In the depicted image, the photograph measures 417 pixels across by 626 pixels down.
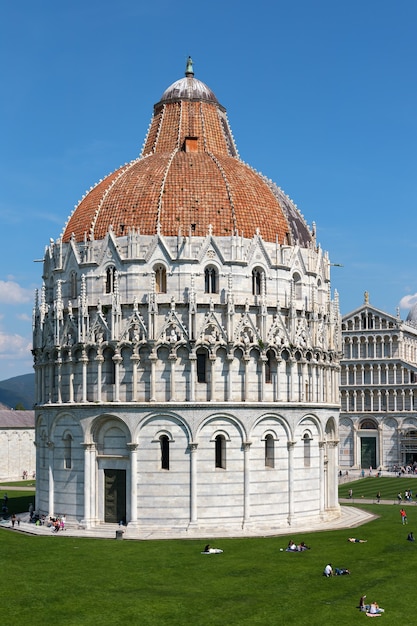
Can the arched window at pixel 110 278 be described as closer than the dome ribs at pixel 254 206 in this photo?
Yes

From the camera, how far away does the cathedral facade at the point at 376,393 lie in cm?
12525

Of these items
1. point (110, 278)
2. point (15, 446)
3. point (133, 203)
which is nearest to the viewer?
point (110, 278)

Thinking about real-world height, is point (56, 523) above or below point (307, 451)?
below

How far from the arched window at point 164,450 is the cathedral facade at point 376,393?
69.2 metres

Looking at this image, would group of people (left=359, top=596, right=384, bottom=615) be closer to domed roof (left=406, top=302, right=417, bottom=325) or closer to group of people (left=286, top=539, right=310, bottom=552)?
group of people (left=286, top=539, right=310, bottom=552)

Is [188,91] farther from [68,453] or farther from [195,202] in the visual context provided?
[68,453]

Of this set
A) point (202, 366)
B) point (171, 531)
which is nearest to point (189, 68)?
point (202, 366)

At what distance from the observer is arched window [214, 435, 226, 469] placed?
62.0 metres

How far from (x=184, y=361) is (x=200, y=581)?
19.4 metres

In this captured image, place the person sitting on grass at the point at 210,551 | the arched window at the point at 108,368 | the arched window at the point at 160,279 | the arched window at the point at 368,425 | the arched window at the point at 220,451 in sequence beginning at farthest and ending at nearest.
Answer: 1. the arched window at the point at 368,425
2. the arched window at the point at 160,279
3. the arched window at the point at 108,368
4. the arched window at the point at 220,451
5. the person sitting on grass at the point at 210,551

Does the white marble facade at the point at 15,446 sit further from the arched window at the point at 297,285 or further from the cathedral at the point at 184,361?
the arched window at the point at 297,285

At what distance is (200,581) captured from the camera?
45688mm

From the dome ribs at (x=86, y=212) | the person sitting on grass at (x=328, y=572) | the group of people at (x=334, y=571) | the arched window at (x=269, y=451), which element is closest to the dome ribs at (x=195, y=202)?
the dome ribs at (x=86, y=212)

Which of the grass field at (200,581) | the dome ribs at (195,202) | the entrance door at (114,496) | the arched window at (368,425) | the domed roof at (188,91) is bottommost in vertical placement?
the grass field at (200,581)
